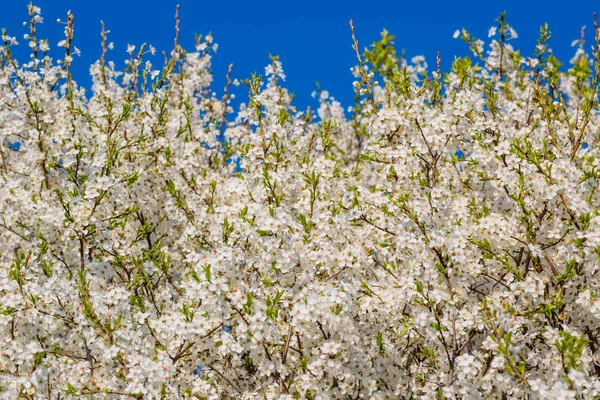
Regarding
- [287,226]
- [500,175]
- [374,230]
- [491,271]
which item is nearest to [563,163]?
[500,175]

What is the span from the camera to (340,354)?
7.21 metres

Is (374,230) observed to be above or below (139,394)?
above

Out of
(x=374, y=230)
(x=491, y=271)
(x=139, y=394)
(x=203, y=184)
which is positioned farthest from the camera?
(x=203, y=184)

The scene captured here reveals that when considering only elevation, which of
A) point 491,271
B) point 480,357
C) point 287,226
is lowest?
point 480,357

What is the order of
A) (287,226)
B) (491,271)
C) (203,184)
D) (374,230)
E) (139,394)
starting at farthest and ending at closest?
(203,184), (374,230), (491,271), (287,226), (139,394)

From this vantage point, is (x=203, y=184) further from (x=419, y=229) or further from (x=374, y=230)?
(x=419, y=229)

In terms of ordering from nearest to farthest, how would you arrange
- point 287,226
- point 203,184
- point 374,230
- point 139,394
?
point 139,394, point 287,226, point 374,230, point 203,184

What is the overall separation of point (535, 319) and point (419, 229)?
167cm

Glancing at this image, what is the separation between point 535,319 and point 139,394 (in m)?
4.37

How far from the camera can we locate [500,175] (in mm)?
7500

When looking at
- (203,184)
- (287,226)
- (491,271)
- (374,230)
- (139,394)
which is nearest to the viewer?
(139,394)

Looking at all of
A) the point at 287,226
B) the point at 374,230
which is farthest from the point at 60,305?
the point at 374,230

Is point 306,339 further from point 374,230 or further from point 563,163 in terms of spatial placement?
point 563,163

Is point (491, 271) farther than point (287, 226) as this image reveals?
Yes
